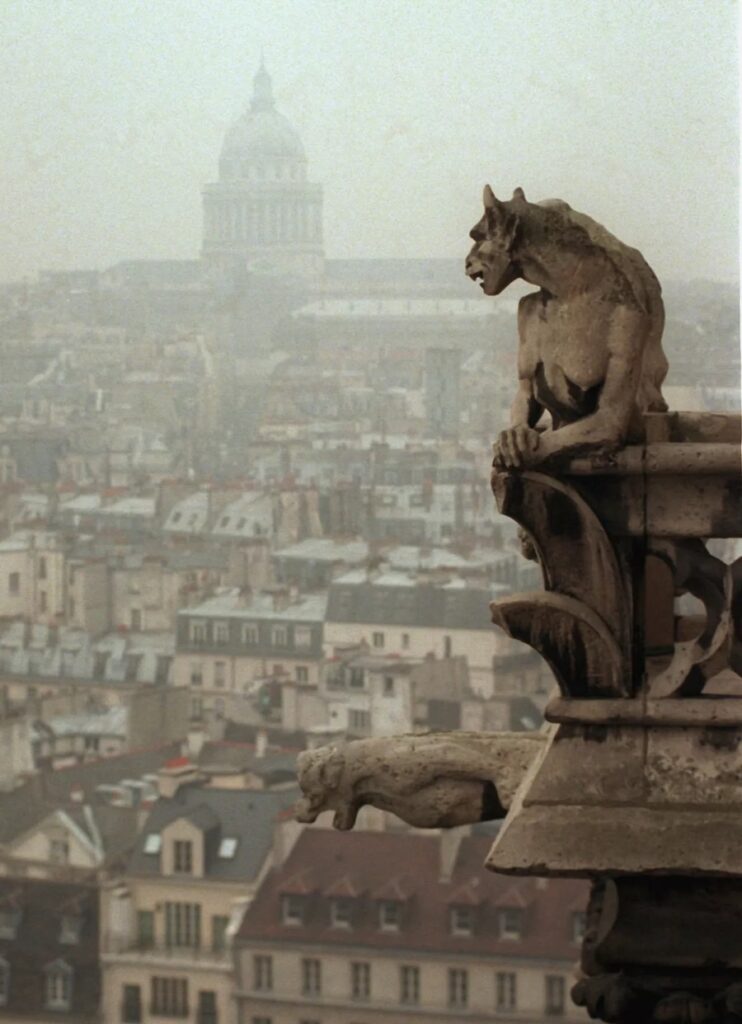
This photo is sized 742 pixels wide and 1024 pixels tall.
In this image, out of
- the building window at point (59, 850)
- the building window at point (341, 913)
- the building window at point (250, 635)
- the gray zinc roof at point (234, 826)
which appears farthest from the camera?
the building window at point (250, 635)

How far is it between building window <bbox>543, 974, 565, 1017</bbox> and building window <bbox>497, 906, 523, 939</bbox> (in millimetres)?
609

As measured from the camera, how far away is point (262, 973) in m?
15.2

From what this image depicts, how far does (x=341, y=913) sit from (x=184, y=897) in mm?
1190

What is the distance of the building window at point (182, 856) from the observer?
16.5m

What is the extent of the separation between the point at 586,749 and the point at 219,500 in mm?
15459

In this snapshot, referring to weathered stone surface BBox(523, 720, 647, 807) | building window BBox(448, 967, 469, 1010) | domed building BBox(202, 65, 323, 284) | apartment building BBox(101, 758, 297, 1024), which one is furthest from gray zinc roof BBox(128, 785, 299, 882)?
weathered stone surface BBox(523, 720, 647, 807)

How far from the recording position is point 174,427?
651 inches

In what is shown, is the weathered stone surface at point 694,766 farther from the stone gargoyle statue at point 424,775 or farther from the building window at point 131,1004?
the building window at point 131,1004

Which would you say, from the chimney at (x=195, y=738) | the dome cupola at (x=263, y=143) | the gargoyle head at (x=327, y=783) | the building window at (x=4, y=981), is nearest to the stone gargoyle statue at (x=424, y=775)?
the gargoyle head at (x=327, y=783)

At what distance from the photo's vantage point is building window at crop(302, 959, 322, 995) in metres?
15.0

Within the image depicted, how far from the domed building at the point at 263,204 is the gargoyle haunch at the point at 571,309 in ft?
36.3

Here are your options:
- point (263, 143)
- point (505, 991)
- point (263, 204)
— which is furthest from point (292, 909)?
point (263, 143)

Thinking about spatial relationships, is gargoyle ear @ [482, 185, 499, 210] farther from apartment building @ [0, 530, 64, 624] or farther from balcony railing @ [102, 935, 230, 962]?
apartment building @ [0, 530, 64, 624]

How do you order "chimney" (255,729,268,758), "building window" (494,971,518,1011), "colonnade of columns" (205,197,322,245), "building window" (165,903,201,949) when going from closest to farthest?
1. "colonnade of columns" (205,197,322,245)
2. "building window" (494,971,518,1011)
3. "building window" (165,903,201,949)
4. "chimney" (255,729,268,758)
